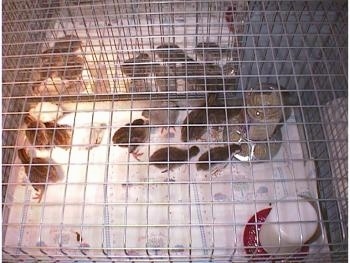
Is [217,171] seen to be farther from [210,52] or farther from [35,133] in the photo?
[35,133]

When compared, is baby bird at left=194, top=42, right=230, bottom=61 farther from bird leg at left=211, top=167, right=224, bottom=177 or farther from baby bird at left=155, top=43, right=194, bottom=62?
bird leg at left=211, top=167, right=224, bottom=177

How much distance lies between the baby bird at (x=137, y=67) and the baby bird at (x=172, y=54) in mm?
41

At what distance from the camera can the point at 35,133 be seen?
40.3 inches

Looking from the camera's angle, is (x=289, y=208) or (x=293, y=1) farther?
(x=293, y=1)

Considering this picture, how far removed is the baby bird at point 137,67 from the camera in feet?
3.67

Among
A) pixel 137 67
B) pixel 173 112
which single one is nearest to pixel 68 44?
pixel 137 67

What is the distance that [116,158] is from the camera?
3.98 ft

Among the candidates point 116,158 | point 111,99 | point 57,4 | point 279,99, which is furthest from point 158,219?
point 57,4

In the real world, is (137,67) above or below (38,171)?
above

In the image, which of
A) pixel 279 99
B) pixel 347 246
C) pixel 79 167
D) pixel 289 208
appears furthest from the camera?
pixel 79 167

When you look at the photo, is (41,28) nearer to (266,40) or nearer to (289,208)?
(266,40)

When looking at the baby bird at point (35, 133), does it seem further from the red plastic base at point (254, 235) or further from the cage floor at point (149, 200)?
the red plastic base at point (254, 235)

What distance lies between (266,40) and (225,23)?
0.14m

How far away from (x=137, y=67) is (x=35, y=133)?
35cm
